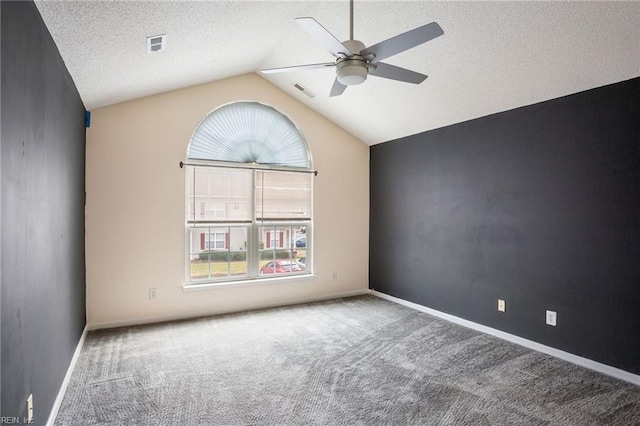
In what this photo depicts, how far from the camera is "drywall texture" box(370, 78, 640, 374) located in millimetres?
2771

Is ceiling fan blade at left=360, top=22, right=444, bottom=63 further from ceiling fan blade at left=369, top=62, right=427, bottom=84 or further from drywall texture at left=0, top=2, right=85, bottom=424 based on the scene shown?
drywall texture at left=0, top=2, right=85, bottom=424

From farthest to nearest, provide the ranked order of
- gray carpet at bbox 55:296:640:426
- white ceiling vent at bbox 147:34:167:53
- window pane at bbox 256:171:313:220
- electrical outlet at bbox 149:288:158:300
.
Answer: window pane at bbox 256:171:313:220 → electrical outlet at bbox 149:288:158:300 → white ceiling vent at bbox 147:34:167:53 → gray carpet at bbox 55:296:640:426

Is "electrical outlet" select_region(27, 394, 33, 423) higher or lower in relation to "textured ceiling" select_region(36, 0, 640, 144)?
lower

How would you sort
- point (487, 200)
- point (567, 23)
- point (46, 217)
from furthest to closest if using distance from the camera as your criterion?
1. point (487, 200)
2. point (567, 23)
3. point (46, 217)

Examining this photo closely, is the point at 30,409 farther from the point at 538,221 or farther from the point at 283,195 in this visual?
the point at 538,221

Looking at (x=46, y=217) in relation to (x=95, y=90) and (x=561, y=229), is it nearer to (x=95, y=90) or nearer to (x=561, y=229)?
(x=95, y=90)

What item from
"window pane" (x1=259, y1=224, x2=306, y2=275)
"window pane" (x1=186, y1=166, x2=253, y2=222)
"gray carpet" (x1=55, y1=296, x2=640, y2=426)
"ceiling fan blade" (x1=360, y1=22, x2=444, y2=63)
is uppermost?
"ceiling fan blade" (x1=360, y1=22, x2=444, y2=63)

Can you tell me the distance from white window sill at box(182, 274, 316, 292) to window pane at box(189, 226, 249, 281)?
0.11 meters

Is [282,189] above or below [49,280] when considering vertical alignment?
above

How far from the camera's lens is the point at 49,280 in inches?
86.2

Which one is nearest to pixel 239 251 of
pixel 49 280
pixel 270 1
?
pixel 49 280

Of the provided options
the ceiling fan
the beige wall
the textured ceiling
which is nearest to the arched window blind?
the beige wall

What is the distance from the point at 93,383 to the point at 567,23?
428 cm

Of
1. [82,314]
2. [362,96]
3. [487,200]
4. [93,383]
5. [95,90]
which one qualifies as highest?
[362,96]
